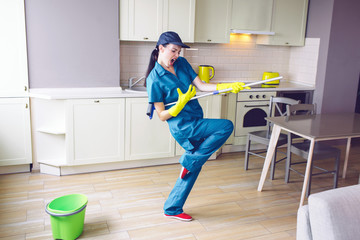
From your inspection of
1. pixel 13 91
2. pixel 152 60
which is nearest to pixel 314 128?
pixel 152 60

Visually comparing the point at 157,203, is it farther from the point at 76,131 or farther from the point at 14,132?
the point at 14,132

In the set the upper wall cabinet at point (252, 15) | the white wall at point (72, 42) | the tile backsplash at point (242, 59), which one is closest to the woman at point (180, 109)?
the white wall at point (72, 42)

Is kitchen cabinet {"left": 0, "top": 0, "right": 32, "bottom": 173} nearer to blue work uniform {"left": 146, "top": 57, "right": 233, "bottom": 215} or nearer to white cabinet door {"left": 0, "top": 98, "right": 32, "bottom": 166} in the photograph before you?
white cabinet door {"left": 0, "top": 98, "right": 32, "bottom": 166}

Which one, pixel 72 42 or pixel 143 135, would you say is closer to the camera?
pixel 72 42

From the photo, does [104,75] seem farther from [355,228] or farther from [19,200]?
[355,228]

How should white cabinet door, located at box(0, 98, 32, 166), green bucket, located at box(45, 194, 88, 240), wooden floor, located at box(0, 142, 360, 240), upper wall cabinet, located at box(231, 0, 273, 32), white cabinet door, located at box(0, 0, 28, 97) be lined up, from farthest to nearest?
upper wall cabinet, located at box(231, 0, 273, 32), white cabinet door, located at box(0, 98, 32, 166), white cabinet door, located at box(0, 0, 28, 97), wooden floor, located at box(0, 142, 360, 240), green bucket, located at box(45, 194, 88, 240)

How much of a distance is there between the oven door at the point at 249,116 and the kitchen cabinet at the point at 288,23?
0.91 m

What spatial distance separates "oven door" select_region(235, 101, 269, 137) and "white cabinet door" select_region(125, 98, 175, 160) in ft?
3.28

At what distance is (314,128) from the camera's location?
3.12 m

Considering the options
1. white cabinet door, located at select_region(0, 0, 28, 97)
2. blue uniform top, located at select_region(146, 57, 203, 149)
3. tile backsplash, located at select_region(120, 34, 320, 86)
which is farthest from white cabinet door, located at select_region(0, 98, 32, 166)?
blue uniform top, located at select_region(146, 57, 203, 149)

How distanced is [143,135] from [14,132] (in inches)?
51.2

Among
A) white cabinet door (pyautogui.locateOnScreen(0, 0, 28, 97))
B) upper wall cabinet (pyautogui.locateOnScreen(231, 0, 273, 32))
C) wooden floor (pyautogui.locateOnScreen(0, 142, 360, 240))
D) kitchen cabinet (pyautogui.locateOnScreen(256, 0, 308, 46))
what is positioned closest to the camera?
wooden floor (pyautogui.locateOnScreen(0, 142, 360, 240))

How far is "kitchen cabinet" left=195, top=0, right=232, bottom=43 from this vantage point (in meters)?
4.36

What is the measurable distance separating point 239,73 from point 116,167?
221 cm
